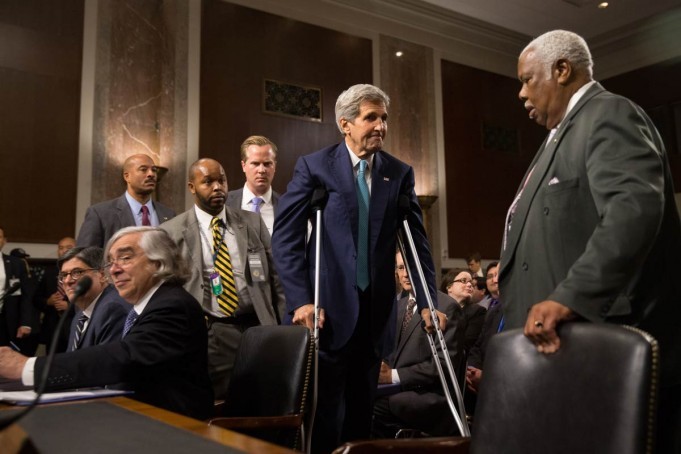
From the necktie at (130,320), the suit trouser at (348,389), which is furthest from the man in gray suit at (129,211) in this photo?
the suit trouser at (348,389)

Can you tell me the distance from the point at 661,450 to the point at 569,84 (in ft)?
3.28

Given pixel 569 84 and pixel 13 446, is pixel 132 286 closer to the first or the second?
pixel 13 446

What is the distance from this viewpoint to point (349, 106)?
263 cm

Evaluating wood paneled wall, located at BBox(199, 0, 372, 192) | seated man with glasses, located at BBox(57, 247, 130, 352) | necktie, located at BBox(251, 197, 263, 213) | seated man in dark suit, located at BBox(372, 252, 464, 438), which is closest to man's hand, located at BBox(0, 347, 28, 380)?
seated man with glasses, located at BBox(57, 247, 130, 352)

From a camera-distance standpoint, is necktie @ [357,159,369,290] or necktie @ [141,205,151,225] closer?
necktie @ [357,159,369,290]

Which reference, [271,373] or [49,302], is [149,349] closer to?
[271,373]

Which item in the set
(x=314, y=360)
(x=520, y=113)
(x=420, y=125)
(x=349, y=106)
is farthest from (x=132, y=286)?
(x=520, y=113)

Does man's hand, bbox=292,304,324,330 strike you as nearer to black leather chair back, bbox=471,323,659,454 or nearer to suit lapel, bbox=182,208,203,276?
suit lapel, bbox=182,208,203,276

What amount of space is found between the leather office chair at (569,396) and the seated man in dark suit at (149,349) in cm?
88

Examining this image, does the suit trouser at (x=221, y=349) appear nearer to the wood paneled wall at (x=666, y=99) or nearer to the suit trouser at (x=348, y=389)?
the suit trouser at (x=348, y=389)

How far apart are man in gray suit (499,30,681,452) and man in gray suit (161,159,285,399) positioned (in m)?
1.59

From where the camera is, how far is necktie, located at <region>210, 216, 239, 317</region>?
3180mm

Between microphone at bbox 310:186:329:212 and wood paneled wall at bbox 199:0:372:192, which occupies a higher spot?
wood paneled wall at bbox 199:0:372:192

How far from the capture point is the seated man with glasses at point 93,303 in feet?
8.07
